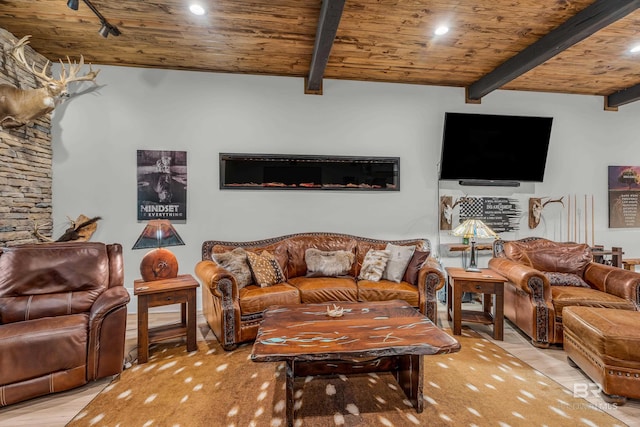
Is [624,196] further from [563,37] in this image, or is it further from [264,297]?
[264,297]

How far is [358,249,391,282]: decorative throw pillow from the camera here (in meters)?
3.40

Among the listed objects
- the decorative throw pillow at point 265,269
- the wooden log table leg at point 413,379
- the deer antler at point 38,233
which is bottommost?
the wooden log table leg at point 413,379

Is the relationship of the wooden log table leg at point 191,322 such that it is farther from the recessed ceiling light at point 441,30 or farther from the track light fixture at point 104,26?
the recessed ceiling light at point 441,30

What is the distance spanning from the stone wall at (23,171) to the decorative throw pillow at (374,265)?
11.5 feet

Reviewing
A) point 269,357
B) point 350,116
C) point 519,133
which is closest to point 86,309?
point 269,357

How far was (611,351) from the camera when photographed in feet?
6.65

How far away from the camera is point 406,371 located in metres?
2.13

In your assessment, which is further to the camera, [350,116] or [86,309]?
[350,116]

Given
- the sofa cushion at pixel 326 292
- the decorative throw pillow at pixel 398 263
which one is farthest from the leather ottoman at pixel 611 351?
the sofa cushion at pixel 326 292

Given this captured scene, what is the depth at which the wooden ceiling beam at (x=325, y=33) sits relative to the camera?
2389 millimetres

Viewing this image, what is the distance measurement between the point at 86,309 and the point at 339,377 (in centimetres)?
202

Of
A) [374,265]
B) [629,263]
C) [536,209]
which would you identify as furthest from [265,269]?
[629,263]

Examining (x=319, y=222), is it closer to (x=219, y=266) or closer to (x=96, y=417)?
(x=219, y=266)

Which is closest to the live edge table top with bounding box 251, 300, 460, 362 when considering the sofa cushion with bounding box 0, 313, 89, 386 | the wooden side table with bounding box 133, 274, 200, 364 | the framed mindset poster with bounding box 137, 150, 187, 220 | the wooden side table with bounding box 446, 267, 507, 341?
the wooden side table with bounding box 133, 274, 200, 364
